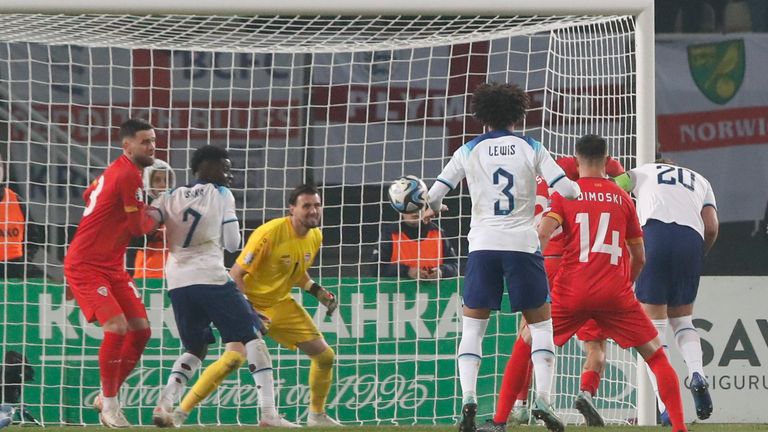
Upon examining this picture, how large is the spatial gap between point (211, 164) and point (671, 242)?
271 centimetres

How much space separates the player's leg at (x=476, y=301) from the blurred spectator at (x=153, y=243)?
3.15 metres

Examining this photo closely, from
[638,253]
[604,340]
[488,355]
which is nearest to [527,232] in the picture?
[638,253]

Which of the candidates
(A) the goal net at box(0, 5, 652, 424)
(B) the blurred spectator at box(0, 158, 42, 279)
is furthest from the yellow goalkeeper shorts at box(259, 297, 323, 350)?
(B) the blurred spectator at box(0, 158, 42, 279)

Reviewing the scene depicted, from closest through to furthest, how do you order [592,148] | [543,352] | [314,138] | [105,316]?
[543,352] → [592,148] → [105,316] → [314,138]

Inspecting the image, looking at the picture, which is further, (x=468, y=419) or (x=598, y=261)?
(x=598, y=261)

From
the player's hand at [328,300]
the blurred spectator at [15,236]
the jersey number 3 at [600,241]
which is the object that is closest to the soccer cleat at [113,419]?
the player's hand at [328,300]

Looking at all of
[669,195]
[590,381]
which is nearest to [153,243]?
[590,381]

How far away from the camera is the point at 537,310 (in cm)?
739

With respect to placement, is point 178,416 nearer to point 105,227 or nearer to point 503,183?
point 105,227

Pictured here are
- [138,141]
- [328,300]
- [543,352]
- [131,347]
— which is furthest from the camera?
[328,300]

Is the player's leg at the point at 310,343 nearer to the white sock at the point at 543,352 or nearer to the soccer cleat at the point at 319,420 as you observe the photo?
the soccer cleat at the point at 319,420

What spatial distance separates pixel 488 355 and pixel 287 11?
2906mm

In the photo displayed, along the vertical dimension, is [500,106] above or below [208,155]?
above

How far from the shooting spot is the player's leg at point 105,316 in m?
8.54
